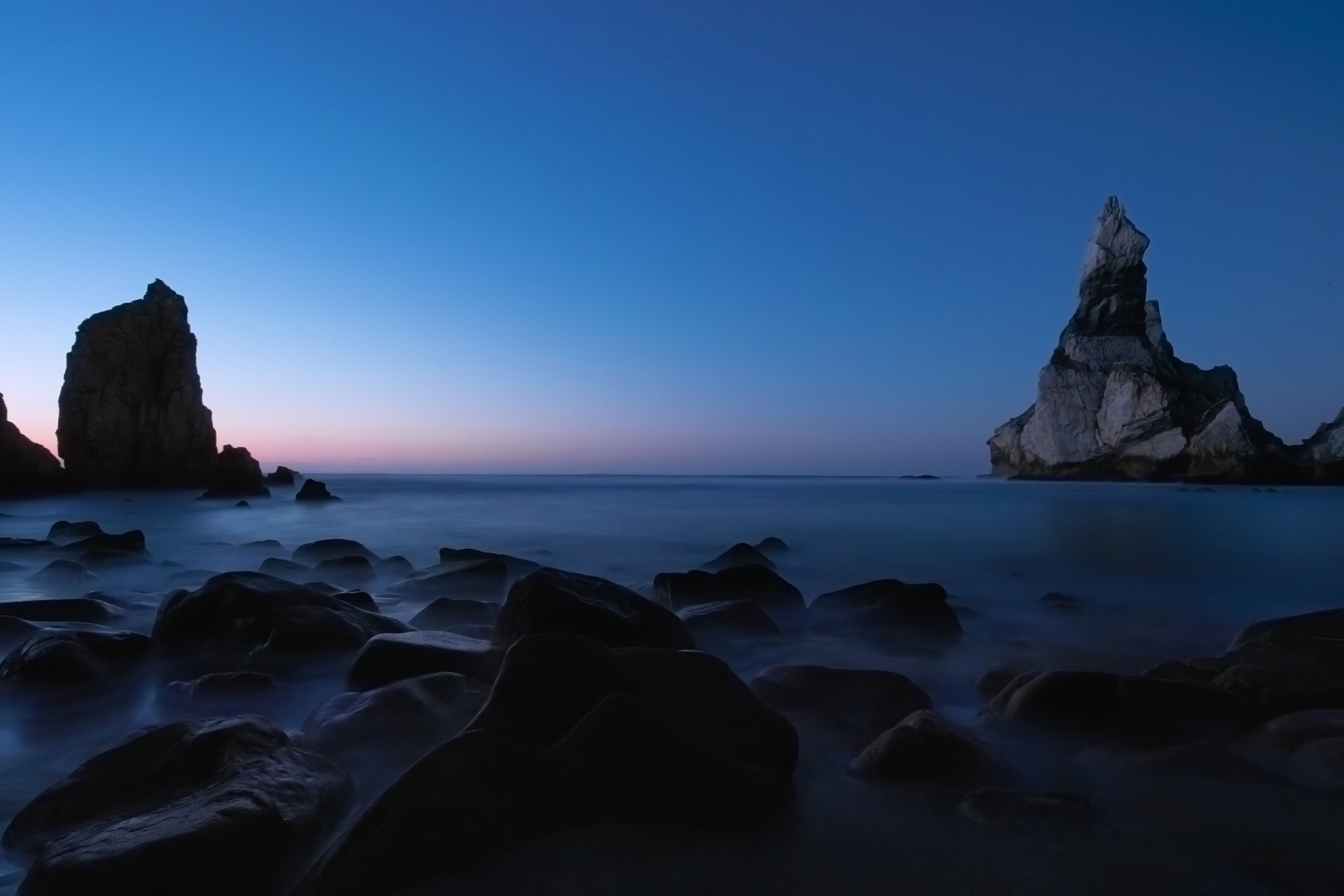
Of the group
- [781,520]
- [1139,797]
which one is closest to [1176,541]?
[781,520]

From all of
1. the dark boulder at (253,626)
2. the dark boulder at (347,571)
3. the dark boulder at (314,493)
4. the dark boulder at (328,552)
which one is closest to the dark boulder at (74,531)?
the dark boulder at (328,552)

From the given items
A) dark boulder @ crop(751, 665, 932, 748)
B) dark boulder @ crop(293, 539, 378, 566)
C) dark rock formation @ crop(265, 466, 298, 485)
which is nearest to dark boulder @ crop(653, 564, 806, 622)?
dark boulder @ crop(751, 665, 932, 748)

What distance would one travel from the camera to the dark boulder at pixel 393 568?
24.7ft

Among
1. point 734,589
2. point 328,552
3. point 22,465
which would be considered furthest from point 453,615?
point 22,465

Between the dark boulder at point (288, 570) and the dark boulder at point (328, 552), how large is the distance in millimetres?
311

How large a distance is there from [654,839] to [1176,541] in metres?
14.7

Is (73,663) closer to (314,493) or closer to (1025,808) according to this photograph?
(1025,808)

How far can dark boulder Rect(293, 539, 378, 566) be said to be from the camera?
27.4ft

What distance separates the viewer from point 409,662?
329 cm

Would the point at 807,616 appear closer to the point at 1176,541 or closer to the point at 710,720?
the point at 710,720

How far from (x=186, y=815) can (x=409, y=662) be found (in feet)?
5.03

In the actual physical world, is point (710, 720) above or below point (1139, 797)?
above

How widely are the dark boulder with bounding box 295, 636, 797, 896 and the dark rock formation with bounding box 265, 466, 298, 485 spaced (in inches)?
1688

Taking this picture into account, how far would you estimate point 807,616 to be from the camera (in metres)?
5.37
